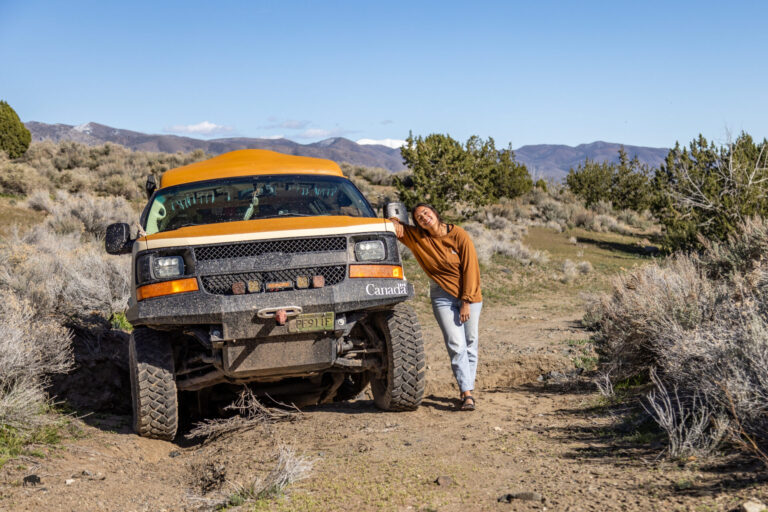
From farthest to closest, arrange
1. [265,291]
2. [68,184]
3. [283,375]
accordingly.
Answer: [68,184], [283,375], [265,291]

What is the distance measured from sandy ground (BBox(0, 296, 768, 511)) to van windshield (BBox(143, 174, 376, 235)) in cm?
177

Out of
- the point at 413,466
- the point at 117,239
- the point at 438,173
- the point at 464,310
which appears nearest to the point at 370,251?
the point at 464,310

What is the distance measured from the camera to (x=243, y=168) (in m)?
6.41

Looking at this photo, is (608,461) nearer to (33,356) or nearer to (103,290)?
(33,356)

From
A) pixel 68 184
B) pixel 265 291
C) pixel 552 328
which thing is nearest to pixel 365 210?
pixel 265 291

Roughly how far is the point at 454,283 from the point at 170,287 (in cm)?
257

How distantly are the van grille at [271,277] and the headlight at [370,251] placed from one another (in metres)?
0.19

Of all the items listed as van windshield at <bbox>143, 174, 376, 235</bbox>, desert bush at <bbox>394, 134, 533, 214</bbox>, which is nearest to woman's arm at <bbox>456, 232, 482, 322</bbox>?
van windshield at <bbox>143, 174, 376, 235</bbox>

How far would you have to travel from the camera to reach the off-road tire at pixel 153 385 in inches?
208

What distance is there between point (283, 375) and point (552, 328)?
5.90 m

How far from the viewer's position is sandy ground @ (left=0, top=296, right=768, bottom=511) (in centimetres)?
364

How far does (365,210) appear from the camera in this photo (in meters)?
6.25

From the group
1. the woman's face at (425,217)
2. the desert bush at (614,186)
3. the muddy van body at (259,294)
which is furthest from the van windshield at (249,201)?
the desert bush at (614,186)

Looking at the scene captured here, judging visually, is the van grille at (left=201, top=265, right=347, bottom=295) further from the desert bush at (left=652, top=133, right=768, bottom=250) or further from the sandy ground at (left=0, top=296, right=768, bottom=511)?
the desert bush at (left=652, top=133, right=768, bottom=250)
